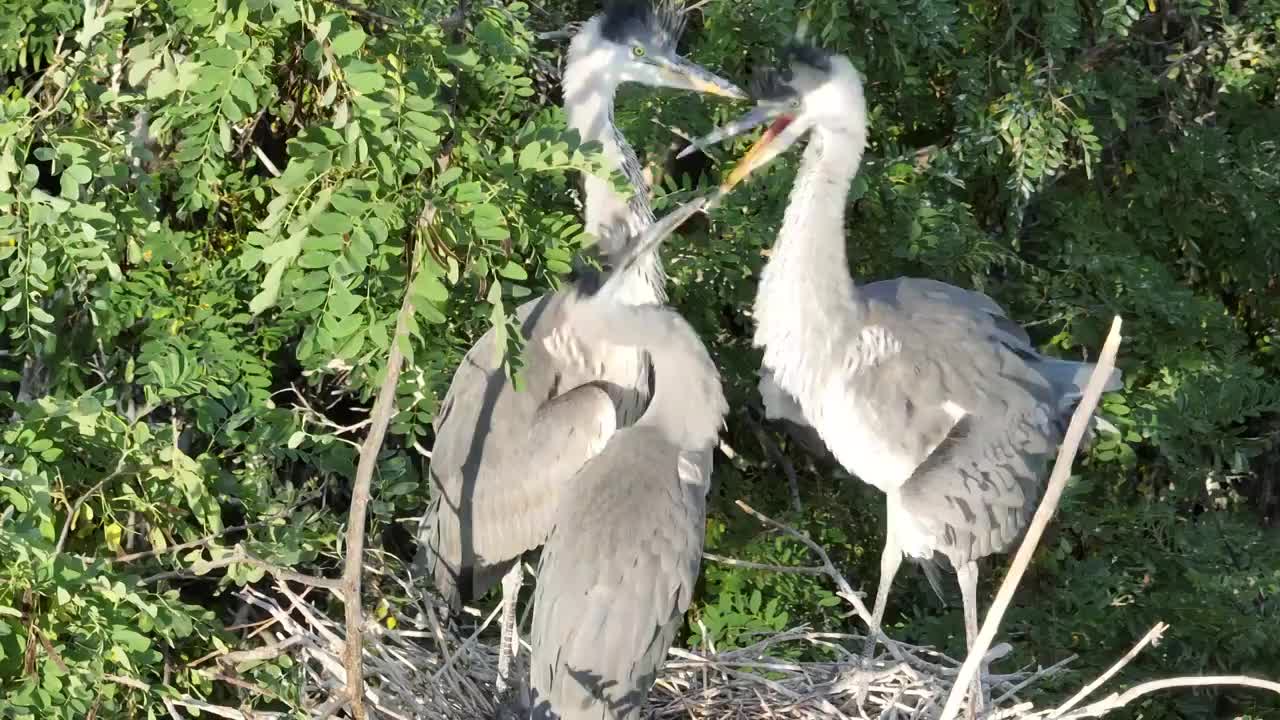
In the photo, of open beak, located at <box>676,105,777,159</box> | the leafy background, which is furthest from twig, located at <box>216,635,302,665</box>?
open beak, located at <box>676,105,777,159</box>

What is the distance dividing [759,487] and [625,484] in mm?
1306

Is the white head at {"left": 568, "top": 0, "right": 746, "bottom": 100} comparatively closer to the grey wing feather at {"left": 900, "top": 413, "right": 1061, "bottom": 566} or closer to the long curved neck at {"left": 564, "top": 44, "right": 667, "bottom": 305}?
the long curved neck at {"left": 564, "top": 44, "right": 667, "bottom": 305}

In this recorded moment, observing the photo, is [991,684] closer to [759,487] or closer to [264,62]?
[759,487]

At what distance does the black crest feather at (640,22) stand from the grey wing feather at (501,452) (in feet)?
2.74

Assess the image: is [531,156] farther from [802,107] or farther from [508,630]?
[508,630]

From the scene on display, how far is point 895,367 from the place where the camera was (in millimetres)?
3490

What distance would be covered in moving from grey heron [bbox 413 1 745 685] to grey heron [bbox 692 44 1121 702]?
26 centimetres

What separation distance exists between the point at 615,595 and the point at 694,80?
4.58 ft

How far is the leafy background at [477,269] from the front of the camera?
2480 millimetres

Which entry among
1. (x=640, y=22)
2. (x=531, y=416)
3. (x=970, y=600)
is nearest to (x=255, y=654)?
(x=531, y=416)

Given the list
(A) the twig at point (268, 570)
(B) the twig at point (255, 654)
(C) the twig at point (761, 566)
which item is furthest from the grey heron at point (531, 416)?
(A) the twig at point (268, 570)

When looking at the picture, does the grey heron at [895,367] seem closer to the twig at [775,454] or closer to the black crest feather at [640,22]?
the black crest feather at [640,22]

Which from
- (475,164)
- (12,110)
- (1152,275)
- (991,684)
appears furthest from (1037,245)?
(12,110)

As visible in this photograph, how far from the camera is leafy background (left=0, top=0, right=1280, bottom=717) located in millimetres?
2480
